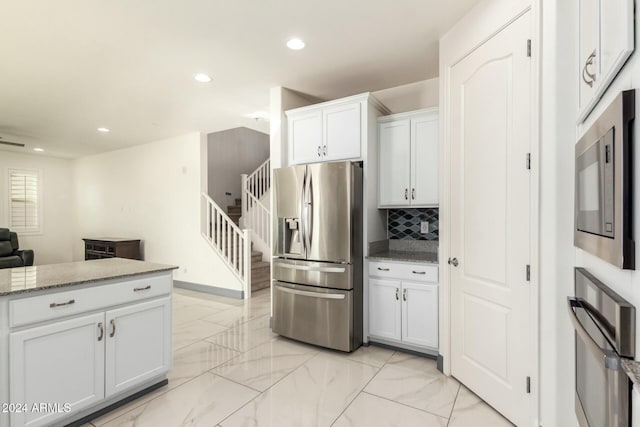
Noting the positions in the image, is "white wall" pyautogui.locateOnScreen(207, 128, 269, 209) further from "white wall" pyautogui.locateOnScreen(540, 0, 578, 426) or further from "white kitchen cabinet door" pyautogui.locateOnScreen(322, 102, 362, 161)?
"white wall" pyautogui.locateOnScreen(540, 0, 578, 426)

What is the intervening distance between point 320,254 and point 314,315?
60 centimetres

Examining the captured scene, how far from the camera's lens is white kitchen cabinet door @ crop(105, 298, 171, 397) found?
2.03 metres

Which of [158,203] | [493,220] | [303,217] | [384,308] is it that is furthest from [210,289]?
[493,220]

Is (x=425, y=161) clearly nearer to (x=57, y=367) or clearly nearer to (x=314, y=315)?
(x=314, y=315)

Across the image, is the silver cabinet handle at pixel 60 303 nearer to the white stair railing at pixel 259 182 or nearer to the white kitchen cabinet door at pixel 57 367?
the white kitchen cabinet door at pixel 57 367

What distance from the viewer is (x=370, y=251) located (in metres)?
3.22

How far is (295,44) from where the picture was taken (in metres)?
2.72

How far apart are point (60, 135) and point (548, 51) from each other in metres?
7.03

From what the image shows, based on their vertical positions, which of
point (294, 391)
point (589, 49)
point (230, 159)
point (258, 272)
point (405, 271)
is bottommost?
point (294, 391)

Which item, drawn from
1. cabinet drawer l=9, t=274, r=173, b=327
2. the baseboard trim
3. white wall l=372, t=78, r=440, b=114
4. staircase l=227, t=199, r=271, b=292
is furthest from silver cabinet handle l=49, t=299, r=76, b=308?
staircase l=227, t=199, r=271, b=292

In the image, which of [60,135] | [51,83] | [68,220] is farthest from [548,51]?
[68,220]

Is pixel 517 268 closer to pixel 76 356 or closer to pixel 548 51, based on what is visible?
pixel 548 51

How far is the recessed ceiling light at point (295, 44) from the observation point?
2680mm

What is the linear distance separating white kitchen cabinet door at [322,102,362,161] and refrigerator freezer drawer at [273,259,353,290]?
43.2 inches
